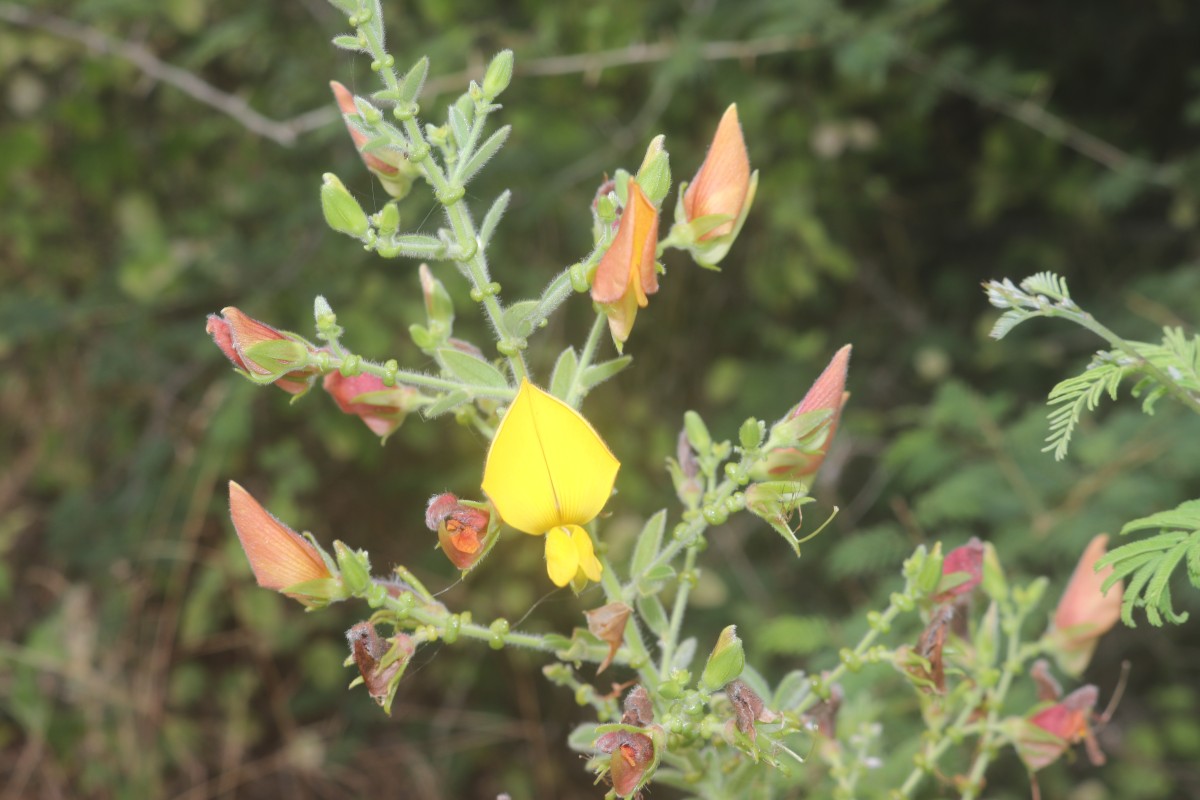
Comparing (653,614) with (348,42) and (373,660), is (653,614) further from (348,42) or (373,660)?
(348,42)

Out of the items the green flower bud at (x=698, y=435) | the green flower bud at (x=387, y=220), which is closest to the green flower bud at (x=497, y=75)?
the green flower bud at (x=387, y=220)

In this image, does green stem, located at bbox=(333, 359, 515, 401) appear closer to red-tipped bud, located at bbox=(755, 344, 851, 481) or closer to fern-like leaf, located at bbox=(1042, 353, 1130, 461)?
red-tipped bud, located at bbox=(755, 344, 851, 481)

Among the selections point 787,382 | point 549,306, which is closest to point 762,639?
point 549,306

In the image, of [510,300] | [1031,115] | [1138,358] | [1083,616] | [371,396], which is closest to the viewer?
[1138,358]

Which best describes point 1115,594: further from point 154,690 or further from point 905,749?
point 154,690

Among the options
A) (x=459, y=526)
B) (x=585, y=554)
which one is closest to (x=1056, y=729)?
(x=585, y=554)

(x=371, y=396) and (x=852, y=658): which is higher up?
(x=371, y=396)
